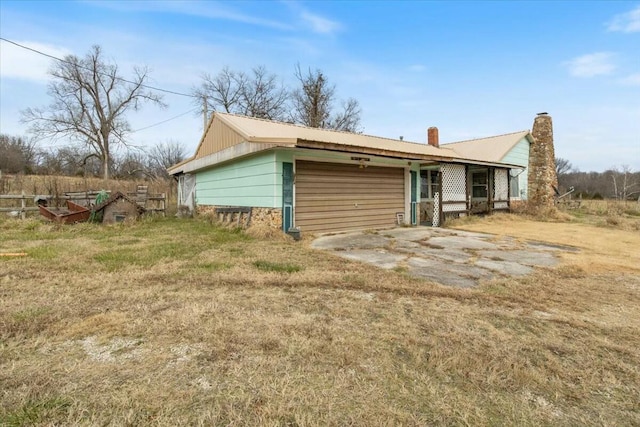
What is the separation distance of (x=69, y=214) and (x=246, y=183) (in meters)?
5.27

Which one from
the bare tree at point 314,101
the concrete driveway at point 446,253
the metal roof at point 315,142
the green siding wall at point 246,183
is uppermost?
the bare tree at point 314,101

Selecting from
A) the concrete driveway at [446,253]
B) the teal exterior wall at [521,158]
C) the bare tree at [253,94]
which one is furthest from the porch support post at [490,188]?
the bare tree at [253,94]

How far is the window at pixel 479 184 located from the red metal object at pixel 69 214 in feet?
48.5

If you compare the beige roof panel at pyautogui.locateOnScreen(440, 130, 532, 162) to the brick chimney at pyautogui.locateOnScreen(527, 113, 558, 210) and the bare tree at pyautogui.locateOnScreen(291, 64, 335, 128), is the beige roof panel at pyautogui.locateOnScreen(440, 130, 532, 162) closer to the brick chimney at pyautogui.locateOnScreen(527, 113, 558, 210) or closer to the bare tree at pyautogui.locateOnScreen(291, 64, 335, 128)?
the brick chimney at pyautogui.locateOnScreen(527, 113, 558, 210)

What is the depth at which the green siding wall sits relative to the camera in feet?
24.8

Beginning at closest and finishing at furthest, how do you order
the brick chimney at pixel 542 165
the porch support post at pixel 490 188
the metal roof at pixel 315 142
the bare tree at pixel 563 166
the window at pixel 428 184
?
1. the metal roof at pixel 315 142
2. the window at pixel 428 184
3. the porch support post at pixel 490 188
4. the brick chimney at pixel 542 165
5. the bare tree at pixel 563 166

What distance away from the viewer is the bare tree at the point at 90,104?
959 inches

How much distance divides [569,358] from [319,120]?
83.5 ft

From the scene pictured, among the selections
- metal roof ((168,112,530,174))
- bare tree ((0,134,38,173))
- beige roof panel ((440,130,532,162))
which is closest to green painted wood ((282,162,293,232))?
metal roof ((168,112,530,174))

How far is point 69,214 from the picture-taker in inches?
361

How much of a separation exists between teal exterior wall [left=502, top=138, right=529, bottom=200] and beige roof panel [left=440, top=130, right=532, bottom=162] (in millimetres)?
270

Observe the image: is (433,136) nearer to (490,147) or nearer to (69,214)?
(490,147)

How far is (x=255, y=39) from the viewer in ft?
46.6

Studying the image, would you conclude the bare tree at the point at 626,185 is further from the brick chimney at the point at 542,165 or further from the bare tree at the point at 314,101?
the bare tree at the point at 314,101
